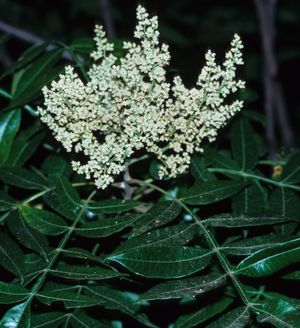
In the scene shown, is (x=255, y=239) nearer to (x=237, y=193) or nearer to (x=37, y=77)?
(x=237, y=193)

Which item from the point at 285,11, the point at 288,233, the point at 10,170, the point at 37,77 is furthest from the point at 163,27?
the point at 288,233

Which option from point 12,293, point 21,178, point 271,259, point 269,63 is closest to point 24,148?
point 21,178

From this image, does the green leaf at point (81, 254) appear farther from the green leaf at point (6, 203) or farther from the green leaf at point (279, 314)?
the green leaf at point (279, 314)

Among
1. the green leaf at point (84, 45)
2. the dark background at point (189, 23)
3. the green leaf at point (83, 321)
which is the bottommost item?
Answer: the green leaf at point (83, 321)

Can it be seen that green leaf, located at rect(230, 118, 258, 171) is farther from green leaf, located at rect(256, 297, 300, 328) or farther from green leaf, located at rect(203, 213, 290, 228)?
green leaf, located at rect(256, 297, 300, 328)

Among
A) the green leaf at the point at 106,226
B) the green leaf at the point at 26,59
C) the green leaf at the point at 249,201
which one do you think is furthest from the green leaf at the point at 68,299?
the green leaf at the point at 26,59

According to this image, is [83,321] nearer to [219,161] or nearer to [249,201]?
[249,201]
